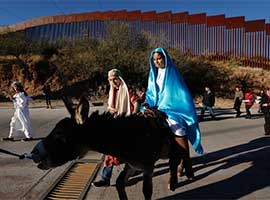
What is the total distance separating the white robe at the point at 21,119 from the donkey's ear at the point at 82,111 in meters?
7.85

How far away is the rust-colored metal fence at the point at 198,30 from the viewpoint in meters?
30.6

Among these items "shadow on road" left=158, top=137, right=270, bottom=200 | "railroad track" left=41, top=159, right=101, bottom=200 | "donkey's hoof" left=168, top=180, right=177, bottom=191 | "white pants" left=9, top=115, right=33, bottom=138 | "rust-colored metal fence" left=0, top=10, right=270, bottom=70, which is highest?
"rust-colored metal fence" left=0, top=10, right=270, bottom=70

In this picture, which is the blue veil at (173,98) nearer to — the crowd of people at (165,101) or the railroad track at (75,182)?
the crowd of people at (165,101)

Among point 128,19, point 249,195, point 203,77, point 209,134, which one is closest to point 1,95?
point 128,19

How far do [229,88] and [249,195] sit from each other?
25.0m

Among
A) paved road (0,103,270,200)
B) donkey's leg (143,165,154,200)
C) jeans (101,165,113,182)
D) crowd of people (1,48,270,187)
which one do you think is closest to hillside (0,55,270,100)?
paved road (0,103,270,200)

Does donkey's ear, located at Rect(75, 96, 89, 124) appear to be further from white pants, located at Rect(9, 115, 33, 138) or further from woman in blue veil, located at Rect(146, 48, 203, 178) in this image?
white pants, located at Rect(9, 115, 33, 138)

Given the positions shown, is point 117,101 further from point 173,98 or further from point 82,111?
point 82,111

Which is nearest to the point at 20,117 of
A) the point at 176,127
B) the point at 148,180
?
the point at 176,127

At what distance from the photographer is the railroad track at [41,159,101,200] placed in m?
5.64

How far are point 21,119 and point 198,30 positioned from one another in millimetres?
23398

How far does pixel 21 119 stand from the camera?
11188 mm

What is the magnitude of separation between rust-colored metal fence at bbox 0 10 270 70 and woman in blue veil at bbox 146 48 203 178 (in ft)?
88.2

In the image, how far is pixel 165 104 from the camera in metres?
5.40
